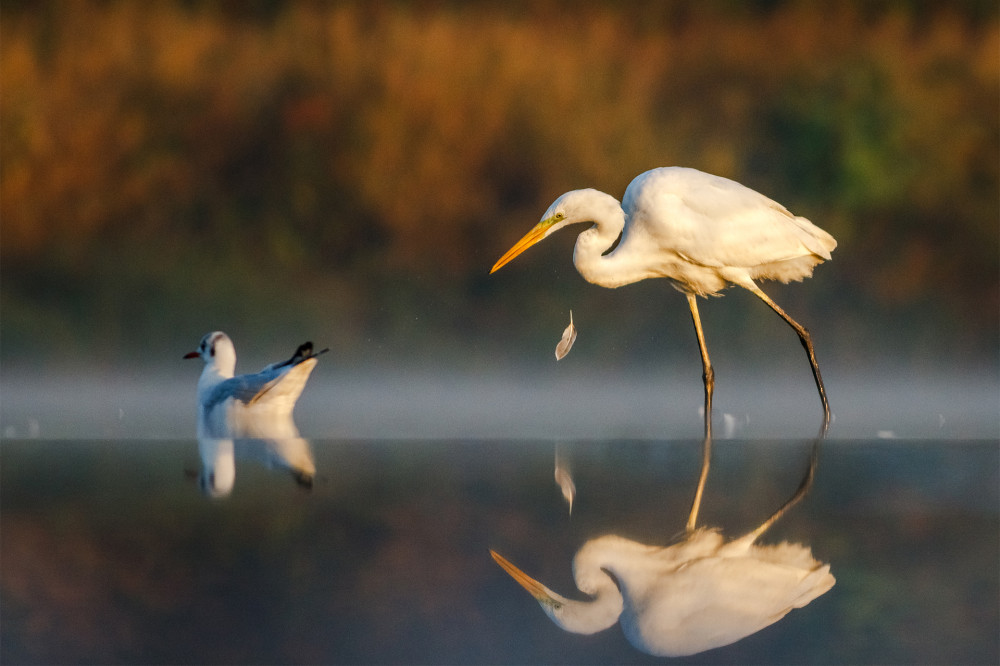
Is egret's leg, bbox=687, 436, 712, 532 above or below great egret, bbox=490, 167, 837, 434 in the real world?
below

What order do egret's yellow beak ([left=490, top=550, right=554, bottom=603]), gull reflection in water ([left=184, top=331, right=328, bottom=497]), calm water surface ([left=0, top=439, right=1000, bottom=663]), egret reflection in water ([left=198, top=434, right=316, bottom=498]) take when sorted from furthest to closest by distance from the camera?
gull reflection in water ([left=184, top=331, right=328, bottom=497]), egret reflection in water ([left=198, top=434, right=316, bottom=498]), egret's yellow beak ([left=490, top=550, right=554, bottom=603]), calm water surface ([left=0, top=439, right=1000, bottom=663])

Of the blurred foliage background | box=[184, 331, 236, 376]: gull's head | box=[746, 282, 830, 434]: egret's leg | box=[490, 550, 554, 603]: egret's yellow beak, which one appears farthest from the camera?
the blurred foliage background

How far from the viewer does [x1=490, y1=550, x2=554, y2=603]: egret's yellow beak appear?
1604 millimetres

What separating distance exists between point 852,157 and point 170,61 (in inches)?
146

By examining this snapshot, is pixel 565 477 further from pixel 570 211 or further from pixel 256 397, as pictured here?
pixel 256 397

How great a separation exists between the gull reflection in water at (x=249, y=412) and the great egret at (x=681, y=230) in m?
0.76

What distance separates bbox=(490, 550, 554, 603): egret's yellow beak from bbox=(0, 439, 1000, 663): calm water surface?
0.02 m

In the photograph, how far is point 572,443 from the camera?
320 centimetres

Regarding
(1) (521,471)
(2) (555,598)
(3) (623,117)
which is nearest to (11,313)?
(3) (623,117)

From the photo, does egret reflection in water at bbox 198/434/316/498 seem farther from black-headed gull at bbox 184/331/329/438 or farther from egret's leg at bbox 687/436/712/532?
egret's leg at bbox 687/436/712/532

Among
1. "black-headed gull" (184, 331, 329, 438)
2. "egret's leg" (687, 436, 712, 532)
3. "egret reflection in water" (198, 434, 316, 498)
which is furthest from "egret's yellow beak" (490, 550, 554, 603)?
"black-headed gull" (184, 331, 329, 438)

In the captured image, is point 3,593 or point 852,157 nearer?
point 3,593

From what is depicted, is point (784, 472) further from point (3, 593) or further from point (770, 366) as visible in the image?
point (770, 366)

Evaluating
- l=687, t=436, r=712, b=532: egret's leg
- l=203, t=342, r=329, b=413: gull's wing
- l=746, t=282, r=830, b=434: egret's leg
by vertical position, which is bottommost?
l=687, t=436, r=712, b=532: egret's leg
